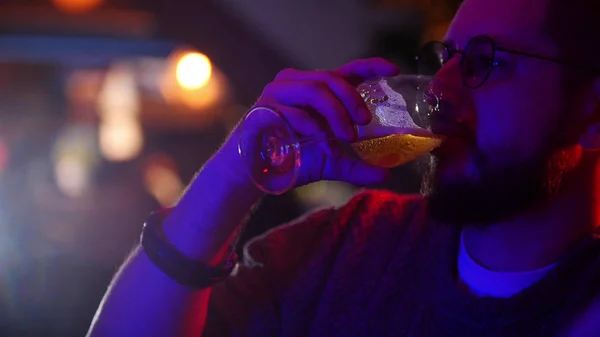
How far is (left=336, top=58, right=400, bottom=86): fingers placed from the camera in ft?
3.89

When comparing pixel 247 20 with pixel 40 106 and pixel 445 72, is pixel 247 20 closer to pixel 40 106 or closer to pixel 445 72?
pixel 445 72

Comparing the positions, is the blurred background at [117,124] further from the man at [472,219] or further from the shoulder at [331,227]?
the man at [472,219]

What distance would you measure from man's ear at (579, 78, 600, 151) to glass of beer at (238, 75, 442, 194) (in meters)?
0.41

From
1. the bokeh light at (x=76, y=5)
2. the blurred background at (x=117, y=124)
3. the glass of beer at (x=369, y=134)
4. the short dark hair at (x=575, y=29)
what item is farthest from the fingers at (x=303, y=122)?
the bokeh light at (x=76, y=5)

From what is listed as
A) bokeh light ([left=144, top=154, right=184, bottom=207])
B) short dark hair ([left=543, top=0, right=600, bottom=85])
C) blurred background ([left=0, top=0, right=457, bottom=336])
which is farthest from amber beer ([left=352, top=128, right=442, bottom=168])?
bokeh light ([left=144, top=154, right=184, bottom=207])

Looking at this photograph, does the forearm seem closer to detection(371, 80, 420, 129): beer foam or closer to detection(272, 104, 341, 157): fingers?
detection(272, 104, 341, 157): fingers

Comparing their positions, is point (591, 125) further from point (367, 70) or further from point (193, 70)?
point (193, 70)

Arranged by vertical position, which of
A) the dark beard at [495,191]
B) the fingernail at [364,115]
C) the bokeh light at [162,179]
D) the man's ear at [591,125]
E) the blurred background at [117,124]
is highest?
the fingernail at [364,115]

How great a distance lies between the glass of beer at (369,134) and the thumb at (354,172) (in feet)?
0.07

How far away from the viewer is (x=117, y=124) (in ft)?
21.7

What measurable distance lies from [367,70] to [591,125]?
56cm

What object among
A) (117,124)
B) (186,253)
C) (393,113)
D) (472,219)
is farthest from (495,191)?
(117,124)

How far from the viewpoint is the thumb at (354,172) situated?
1190 mm

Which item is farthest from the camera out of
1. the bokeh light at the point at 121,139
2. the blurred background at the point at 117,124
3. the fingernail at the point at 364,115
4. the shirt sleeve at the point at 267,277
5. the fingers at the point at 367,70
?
the bokeh light at the point at 121,139
